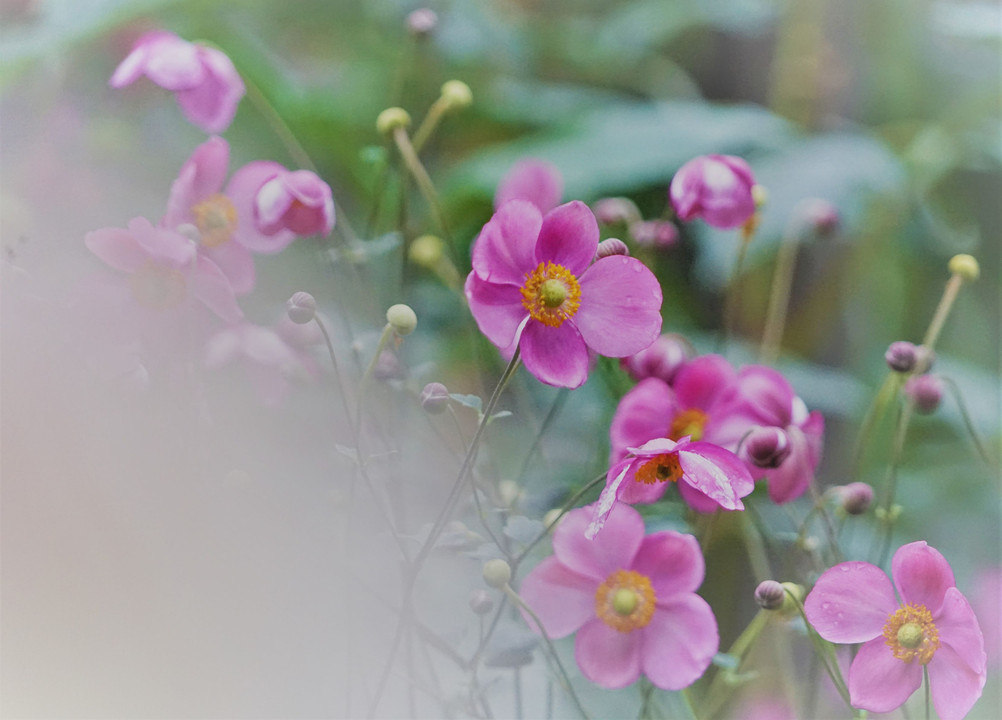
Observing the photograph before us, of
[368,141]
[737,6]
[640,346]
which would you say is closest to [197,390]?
[640,346]

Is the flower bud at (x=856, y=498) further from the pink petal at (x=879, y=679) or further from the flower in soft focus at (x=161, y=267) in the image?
the flower in soft focus at (x=161, y=267)

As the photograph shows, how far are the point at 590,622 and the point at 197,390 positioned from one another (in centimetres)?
14

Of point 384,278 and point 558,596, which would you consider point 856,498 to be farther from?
point 384,278

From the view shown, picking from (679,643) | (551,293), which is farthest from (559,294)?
(679,643)

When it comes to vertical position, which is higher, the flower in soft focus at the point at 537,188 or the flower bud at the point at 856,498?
the flower in soft focus at the point at 537,188

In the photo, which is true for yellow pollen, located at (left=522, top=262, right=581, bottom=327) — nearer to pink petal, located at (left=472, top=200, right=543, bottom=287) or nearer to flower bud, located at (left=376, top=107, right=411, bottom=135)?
pink petal, located at (left=472, top=200, right=543, bottom=287)

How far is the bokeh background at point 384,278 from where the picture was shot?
0.26 metres

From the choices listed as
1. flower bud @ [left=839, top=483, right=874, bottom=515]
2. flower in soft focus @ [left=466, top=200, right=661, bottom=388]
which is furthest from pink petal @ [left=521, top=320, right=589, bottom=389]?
flower bud @ [left=839, top=483, right=874, bottom=515]

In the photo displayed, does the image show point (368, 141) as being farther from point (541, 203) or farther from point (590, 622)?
point (590, 622)

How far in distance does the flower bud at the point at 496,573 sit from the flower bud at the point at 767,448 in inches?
3.0

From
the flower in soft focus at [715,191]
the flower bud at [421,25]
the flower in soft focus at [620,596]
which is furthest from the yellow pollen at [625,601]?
the flower bud at [421,25]

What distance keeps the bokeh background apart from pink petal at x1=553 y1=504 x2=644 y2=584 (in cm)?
3

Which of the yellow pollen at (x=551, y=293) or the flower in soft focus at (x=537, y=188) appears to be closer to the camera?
the yellow pollen at (x=551, y=293)

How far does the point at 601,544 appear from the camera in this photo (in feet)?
0.90
